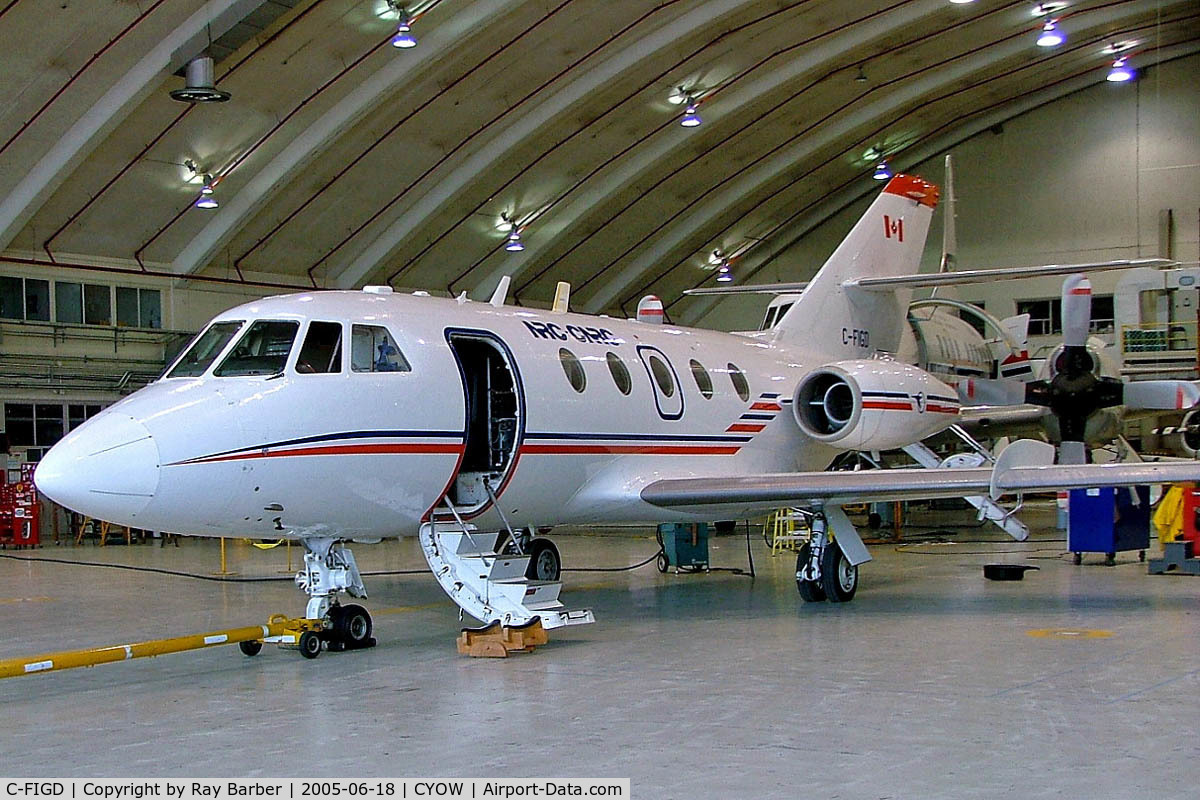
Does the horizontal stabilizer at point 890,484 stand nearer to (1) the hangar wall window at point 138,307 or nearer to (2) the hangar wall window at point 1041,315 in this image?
(1) the hangar wall window at point 138,307

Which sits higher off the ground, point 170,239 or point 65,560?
point 170,239

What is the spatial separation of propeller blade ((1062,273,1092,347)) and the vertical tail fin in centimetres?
214

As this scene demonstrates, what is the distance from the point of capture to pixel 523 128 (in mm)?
28125

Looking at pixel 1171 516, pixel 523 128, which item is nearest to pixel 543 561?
pixel 1171 516

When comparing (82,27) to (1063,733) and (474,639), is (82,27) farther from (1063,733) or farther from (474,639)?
(1063,733)

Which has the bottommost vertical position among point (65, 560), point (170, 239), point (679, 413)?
point (65, 560)

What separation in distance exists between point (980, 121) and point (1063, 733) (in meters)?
35.2

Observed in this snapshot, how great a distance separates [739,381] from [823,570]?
7.73 ft

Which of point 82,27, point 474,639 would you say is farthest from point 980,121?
point 474,639

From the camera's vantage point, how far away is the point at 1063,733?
7008 mm

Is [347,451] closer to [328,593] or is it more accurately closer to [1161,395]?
[328,593]

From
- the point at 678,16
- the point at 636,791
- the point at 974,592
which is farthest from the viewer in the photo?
the point at 678,16

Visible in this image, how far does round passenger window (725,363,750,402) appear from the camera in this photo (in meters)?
14.4

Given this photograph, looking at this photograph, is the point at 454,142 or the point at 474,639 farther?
the point at 454,142
